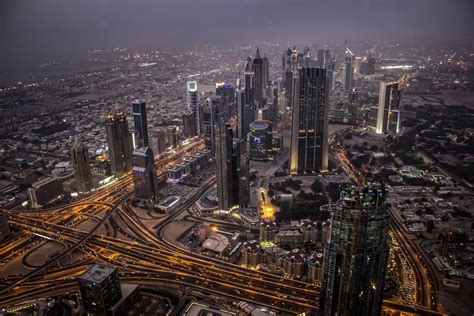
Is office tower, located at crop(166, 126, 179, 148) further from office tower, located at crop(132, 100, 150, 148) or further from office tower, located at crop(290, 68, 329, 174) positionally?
office tower, located at crop(290, 68, 329, 174)

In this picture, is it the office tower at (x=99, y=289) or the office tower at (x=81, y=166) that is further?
the office tower at (x=81, y=166)

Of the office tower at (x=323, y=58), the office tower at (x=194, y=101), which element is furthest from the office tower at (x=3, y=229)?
the office tower at (x=323, y=58)

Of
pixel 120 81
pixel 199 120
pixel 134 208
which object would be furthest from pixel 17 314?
pixel 120 81

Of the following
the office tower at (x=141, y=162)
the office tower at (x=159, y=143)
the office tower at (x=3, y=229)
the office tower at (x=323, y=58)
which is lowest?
the office tower at (x=3, y=229)

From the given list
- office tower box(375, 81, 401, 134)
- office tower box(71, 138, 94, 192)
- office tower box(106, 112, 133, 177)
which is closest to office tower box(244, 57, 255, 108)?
office tower box(106, 112, 133, 177)

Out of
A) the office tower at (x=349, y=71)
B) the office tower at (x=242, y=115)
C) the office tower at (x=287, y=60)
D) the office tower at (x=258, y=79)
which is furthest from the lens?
the office tower at (x=287, y=60)

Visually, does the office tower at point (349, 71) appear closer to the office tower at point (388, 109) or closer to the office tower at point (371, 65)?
the office tower at point (371, 65)
